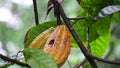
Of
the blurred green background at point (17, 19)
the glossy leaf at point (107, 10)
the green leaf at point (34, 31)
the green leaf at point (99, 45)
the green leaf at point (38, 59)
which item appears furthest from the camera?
the blurred green background at point (17, 19)

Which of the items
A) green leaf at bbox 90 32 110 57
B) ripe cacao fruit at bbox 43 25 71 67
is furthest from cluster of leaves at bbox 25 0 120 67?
ripe cacao fruit at bbox 43 25 71 67

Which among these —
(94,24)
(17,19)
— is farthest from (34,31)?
(17,19)

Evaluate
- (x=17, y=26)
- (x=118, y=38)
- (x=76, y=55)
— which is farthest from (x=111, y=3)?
(x=17, y=26)

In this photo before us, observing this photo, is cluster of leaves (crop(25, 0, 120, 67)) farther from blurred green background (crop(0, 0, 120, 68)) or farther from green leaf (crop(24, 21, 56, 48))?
blurred green background (crop(0, 0, 120, 68))

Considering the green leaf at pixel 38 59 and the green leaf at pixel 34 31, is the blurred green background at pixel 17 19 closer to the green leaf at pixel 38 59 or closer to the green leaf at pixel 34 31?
the green leaf at pixel 34 31

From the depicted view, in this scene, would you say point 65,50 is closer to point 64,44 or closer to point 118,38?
point 64,44

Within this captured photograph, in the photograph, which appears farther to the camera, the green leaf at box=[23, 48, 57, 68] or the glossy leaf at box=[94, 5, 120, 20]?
the glossy leaf at box=[94, 5, 120, 20]

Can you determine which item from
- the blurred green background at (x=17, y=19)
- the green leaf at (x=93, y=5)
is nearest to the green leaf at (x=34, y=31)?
the green leaf at (x=93, y=5)
